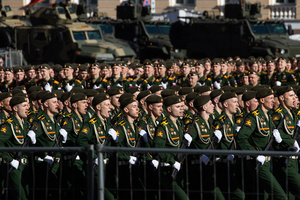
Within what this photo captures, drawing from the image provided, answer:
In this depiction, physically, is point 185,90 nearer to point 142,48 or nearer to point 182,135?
point 182,135

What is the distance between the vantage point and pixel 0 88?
16.0m

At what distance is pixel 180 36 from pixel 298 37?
441cm

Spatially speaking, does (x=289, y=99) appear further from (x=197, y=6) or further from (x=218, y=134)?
(x=197, y=6)

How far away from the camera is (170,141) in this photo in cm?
852

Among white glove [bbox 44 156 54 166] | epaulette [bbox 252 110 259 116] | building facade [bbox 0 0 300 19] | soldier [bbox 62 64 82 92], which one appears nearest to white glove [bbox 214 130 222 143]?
epaulette [bbox 252 110 259 116]

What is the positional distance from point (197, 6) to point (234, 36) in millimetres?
11871

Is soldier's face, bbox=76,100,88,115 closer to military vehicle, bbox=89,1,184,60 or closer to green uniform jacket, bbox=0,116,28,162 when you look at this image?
green uniform jacket, bbox=0,116,28,162

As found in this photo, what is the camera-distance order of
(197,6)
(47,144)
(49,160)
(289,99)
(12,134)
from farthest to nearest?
1. (197,6)
2. (289,99)
3. (47,144)
4. (12,134)
5. (49,160)

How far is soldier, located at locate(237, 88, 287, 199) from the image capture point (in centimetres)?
774

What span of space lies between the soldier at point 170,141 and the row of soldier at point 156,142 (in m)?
0.01

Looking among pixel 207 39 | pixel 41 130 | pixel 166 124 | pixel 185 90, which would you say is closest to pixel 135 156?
pixel 166 124

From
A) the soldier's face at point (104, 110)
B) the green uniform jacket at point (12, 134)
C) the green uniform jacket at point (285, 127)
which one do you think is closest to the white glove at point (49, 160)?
the green uniform jacket at point (12, 134)

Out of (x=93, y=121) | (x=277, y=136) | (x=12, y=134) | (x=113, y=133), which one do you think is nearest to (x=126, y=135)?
(x=113, y=133)

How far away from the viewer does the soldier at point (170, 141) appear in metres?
7.66
